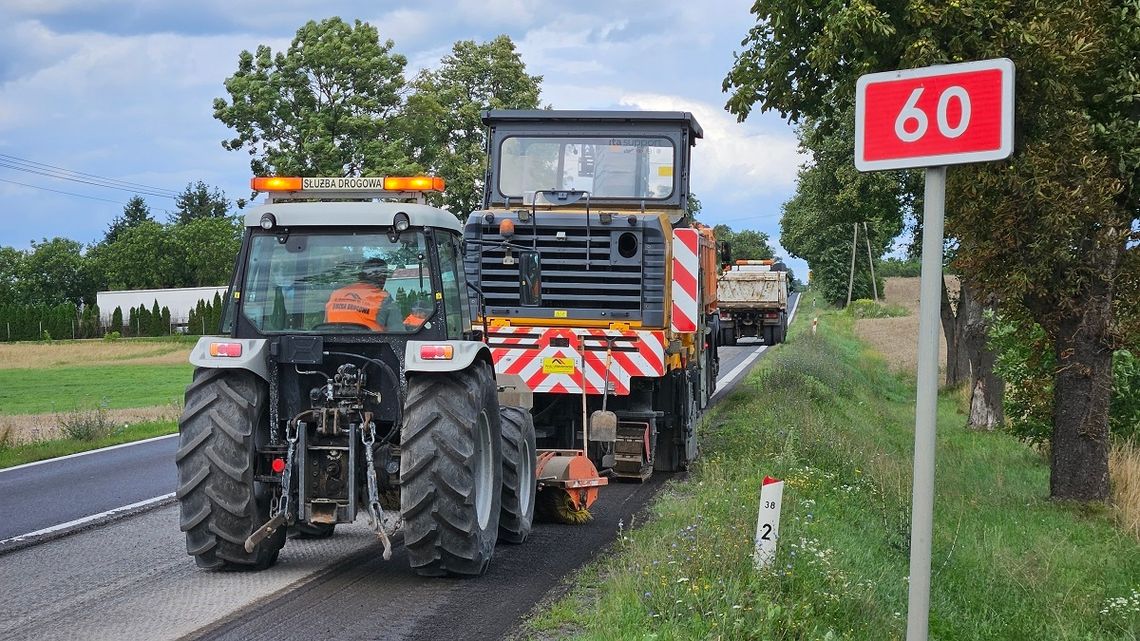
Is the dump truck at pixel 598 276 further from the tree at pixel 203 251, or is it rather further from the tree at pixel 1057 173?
the tree at pixel 203 251

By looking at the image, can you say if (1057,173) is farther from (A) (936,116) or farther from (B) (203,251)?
(B) (203,251)

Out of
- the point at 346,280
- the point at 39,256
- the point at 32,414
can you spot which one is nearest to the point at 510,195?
the point at 346,280

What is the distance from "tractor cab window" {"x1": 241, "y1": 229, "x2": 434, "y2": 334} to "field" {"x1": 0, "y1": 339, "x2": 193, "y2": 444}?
39.2 ft

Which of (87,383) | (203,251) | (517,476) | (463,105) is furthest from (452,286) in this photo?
(203,251)

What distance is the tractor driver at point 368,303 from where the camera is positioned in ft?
29.1

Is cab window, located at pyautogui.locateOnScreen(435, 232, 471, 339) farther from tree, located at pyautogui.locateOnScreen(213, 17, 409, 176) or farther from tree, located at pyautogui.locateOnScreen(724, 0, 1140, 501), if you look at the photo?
tree, located at pyautogui.locateOnScreen(213, 17, 409, 176)

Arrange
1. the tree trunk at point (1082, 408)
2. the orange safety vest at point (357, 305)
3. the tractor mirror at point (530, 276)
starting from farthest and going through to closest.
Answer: the tree trunk at point (1082, 408) < the tractor mirror at point (530, 276) < the orange safety vest at point (357, 305)

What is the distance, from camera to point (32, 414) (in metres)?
29.7

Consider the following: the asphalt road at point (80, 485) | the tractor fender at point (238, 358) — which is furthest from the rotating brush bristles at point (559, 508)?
the asphalt road at point (80, 485)

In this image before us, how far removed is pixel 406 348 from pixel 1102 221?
288 inches

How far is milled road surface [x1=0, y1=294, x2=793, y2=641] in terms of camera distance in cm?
731

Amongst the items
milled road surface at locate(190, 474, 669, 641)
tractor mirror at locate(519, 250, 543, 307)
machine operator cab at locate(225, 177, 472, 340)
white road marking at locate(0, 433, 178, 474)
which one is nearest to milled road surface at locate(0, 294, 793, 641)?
milled road surface at locate(190, 474, 669, 641)

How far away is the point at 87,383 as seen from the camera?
143ft

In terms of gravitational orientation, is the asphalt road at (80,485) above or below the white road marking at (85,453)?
above
